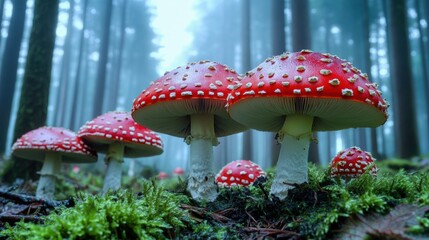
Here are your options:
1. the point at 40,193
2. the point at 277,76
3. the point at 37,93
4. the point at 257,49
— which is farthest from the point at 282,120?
the point at 257,49

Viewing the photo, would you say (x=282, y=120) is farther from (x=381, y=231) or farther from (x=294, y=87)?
(x=381, y=231)

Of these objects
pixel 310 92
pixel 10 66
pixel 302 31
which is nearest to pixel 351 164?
pixel 310 92

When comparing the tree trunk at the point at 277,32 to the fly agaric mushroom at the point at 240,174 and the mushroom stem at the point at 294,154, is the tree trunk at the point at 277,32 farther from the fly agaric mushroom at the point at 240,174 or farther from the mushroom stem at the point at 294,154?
the mushroom stem at the point at 294,154

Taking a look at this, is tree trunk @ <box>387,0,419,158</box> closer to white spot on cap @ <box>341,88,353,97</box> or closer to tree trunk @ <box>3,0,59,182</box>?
white spot on cap @ <box>341,88,353,97</box>

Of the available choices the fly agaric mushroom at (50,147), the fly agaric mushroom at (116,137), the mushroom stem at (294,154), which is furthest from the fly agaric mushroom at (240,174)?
the fly agaric mushroom at (50,147)

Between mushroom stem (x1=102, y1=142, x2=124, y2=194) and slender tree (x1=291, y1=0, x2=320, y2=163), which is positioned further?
slender tree (x1=291, y1=0, x2=320, y2=163)

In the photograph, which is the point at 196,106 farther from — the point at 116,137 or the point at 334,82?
the point at 116,137

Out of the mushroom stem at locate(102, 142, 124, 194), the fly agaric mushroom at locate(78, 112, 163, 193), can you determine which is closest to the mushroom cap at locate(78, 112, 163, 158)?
the fly agaric mushroom at locate(78, 112, 163, 193)
